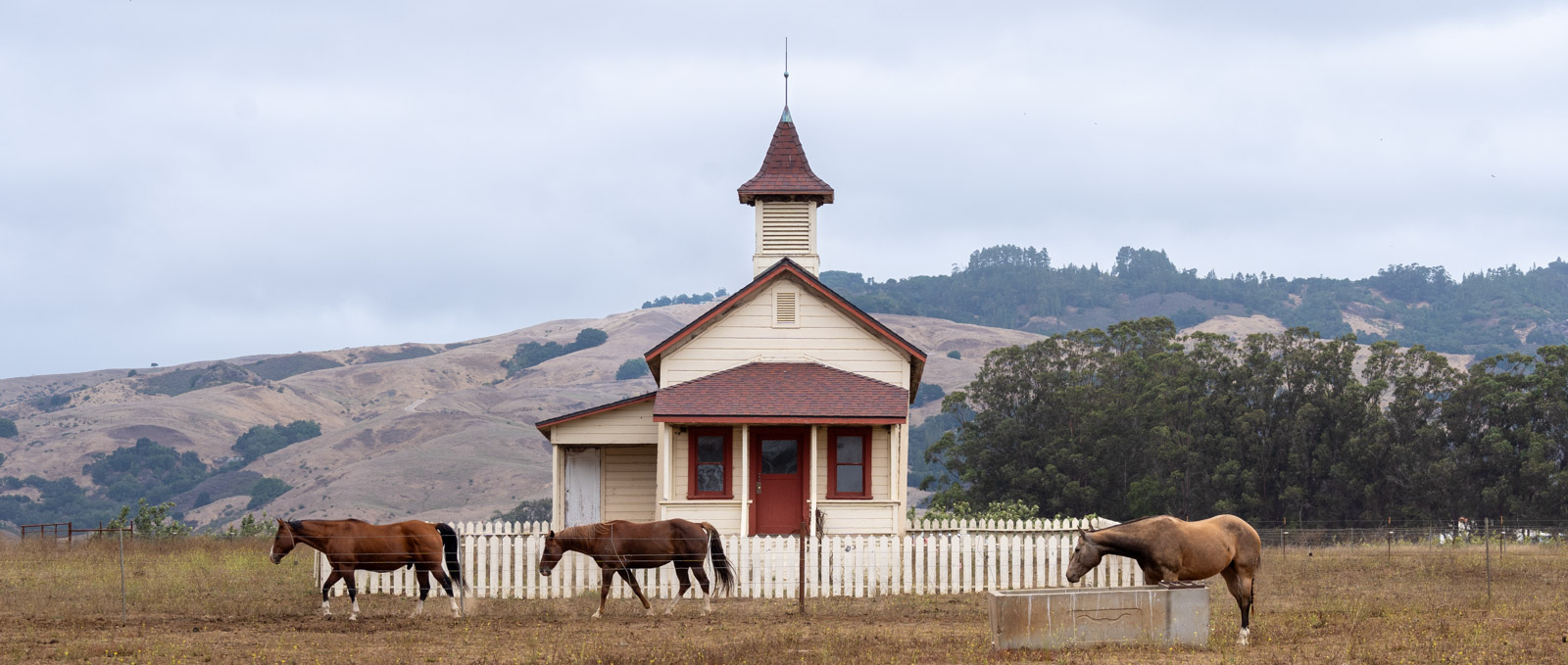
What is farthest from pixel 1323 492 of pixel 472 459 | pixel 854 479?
Answer: pixel 472 459

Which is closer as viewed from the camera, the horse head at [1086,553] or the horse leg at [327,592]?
the horse head at [1086,553]

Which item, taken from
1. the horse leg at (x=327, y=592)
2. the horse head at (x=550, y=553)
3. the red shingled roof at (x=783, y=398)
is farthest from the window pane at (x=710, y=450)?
the horse leg at (x=327, y=592)

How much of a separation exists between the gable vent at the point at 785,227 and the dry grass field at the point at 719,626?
31.4 feet

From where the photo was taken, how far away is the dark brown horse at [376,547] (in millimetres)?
18547

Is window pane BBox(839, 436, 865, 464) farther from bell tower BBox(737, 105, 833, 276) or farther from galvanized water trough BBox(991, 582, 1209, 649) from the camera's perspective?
galvanized water trough BBox(991, 582, 1209, 649)

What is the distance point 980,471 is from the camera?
64.1m

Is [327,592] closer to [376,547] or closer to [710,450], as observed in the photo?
[376,547]

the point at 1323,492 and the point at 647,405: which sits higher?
the point at 647,405

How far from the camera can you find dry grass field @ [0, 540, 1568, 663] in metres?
14.5

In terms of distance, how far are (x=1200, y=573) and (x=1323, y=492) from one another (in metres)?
45.6

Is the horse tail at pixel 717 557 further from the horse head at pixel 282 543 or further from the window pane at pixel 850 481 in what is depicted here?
the window pane at pixel 850 481

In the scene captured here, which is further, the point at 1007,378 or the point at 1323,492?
the point at 1007,378

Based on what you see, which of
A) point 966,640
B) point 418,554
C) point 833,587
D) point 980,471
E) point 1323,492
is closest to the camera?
point 966,640

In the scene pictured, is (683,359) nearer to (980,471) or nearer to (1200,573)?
(1200,573)
